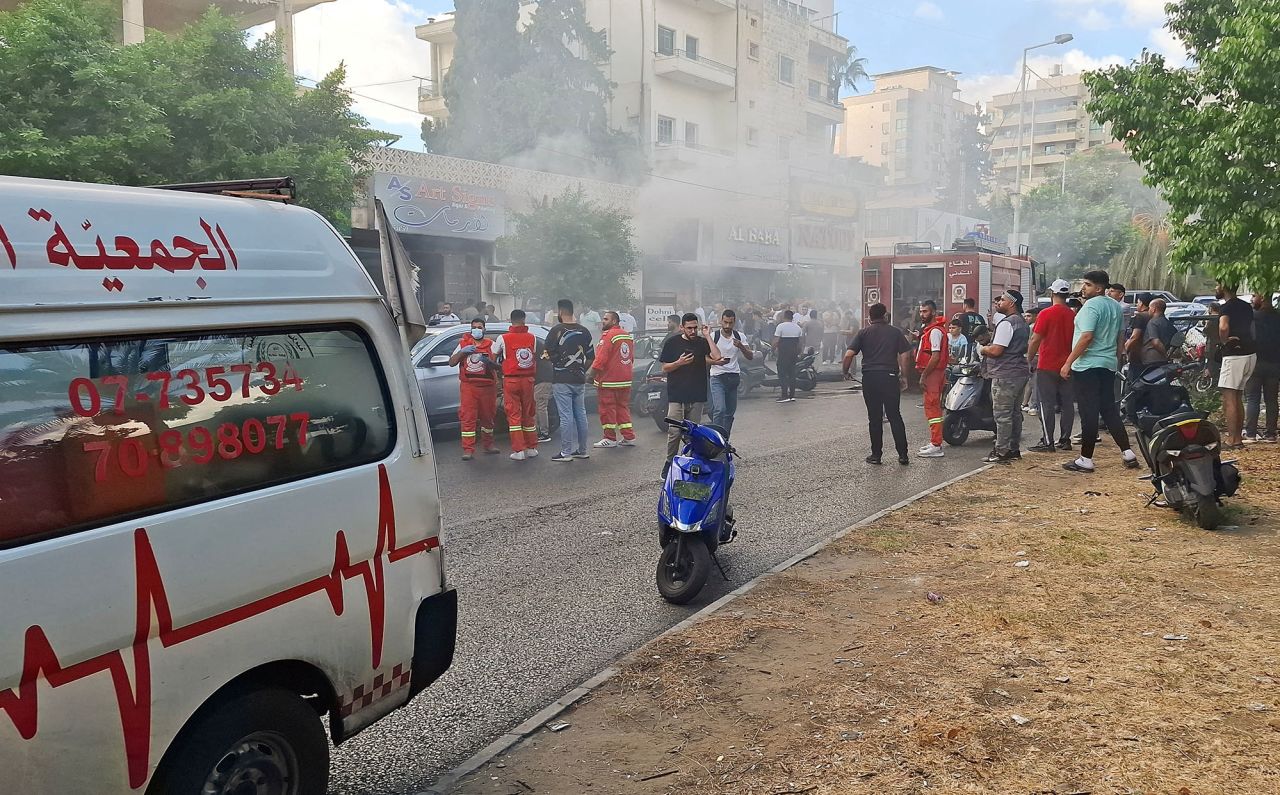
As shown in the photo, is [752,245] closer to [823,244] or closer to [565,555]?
[823,244]

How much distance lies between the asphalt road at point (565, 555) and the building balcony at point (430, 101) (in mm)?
31172

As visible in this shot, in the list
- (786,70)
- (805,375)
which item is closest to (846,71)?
(786,70)

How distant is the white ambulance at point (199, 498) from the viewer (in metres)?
2.36

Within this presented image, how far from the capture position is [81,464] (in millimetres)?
2496

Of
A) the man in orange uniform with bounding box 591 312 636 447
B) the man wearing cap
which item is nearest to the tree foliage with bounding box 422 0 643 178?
the man in orange uniform with bounding box 591 312 636 447

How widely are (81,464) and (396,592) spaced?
45.2 inches

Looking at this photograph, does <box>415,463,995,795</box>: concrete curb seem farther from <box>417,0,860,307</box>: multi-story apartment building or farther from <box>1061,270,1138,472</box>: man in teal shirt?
<box>417,0,860,307</box>: multi-story apartment building

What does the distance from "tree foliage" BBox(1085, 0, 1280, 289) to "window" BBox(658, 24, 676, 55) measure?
98.6 feet

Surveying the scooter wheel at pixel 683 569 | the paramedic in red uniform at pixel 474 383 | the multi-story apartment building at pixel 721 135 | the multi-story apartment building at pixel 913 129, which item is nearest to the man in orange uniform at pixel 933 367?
the paramedic in red uniform at pixel 474 383

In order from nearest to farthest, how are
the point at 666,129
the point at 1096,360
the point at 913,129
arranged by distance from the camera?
the point at 1096,360, the point at 666,129, the point at 913,129

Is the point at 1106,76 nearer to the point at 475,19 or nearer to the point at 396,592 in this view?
the point at 396,592

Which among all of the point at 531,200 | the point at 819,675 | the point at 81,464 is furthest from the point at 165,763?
the point at 531,200

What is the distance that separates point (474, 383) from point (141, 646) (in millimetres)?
8807

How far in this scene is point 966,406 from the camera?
1173cm
